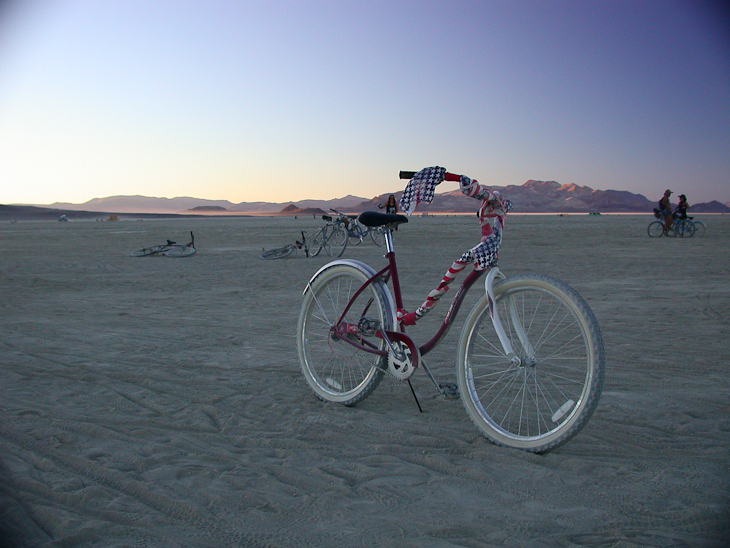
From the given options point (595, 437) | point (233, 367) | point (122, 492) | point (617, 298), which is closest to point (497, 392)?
point (595, 437)

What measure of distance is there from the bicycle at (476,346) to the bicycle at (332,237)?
12.2 meters

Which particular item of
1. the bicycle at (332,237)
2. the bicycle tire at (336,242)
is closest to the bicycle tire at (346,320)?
the bicycle at (332,237)

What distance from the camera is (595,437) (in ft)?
10.7

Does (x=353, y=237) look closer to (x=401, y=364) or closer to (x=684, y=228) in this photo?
(x=684, y=228)

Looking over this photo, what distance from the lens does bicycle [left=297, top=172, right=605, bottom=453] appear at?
2.88 m

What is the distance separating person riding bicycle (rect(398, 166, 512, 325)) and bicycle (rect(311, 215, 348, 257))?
13.5 metres

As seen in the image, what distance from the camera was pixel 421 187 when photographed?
3318 mm

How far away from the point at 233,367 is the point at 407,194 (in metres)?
2.42

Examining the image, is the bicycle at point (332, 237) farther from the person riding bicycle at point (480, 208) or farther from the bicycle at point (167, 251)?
the person riding bicycle at point (480, 208)

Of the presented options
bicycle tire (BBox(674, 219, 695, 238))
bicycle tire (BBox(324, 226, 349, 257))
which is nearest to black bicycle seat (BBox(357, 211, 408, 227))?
bicycle tire (BBox(324, 226, 349, 257))

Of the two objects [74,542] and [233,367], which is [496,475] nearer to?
[74,542]

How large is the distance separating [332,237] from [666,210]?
14.9m

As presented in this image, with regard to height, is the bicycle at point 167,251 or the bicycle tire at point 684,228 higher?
the bicycle tire at point 684,228

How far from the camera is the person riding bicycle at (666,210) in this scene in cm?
2302
